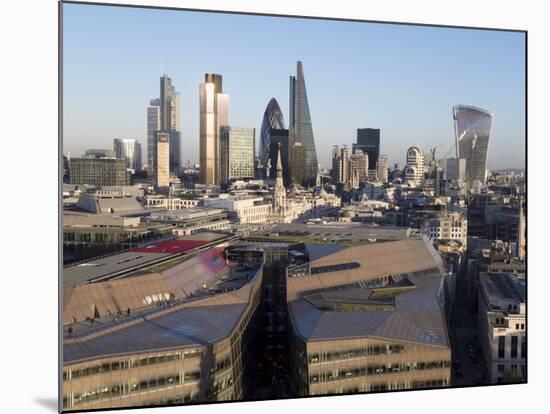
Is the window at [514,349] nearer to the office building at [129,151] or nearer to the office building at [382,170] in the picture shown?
the office building at [382,170]

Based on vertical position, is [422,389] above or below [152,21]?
below

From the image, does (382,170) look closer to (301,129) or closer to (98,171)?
(301,129)

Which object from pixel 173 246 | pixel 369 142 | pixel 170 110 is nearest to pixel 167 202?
pixel 173 246

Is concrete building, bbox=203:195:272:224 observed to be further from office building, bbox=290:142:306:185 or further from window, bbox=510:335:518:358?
window, bbox=510:335:518:358

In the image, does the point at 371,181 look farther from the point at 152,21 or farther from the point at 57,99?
the point at 57,99

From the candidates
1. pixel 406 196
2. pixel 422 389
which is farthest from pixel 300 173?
pixel 422 389
